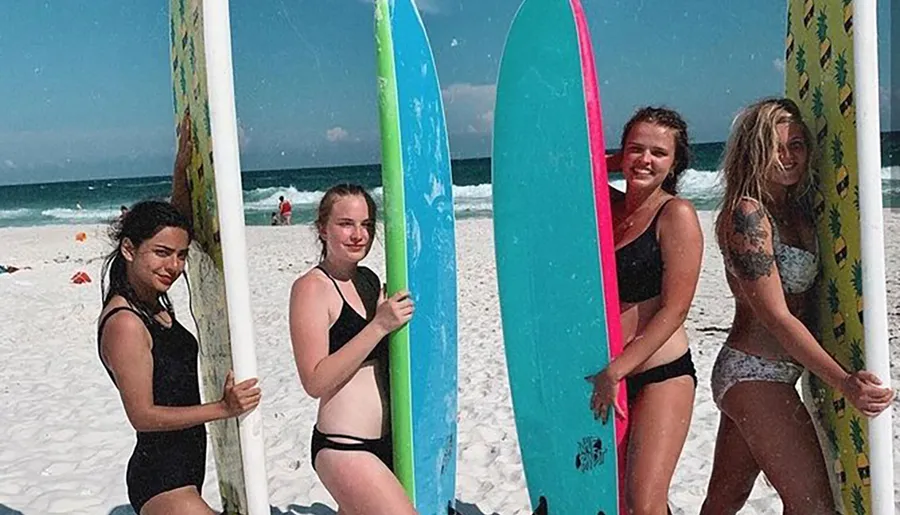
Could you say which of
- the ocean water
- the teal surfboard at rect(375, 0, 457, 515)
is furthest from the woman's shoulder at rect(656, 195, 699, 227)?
the ocean water

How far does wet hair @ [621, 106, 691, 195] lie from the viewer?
2789 millimetres

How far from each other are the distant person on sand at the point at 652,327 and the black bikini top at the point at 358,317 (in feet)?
2.37

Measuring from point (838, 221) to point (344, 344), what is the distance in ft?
4.83

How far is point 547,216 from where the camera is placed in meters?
3.12

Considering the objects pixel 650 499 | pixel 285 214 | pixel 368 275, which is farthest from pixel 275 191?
pixel 650 499

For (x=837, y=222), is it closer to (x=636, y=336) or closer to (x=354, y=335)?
(x=636, y=336)

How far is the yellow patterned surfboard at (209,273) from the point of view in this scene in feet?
8.61

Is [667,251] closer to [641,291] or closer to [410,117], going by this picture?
[641,291]

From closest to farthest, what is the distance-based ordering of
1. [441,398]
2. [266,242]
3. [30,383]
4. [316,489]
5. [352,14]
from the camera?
[441,398], [316,489], [30,383], [352,14], [266,242]

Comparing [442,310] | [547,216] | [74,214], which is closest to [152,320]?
[442,310]

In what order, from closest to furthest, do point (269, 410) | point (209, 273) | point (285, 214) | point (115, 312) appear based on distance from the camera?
point (115, 312)
point (209, 273)
point (269, 410)
point (285, 214)

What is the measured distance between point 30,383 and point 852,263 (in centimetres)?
621

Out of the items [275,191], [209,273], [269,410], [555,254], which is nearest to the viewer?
[209,273]

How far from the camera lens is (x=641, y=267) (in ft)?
9.21
